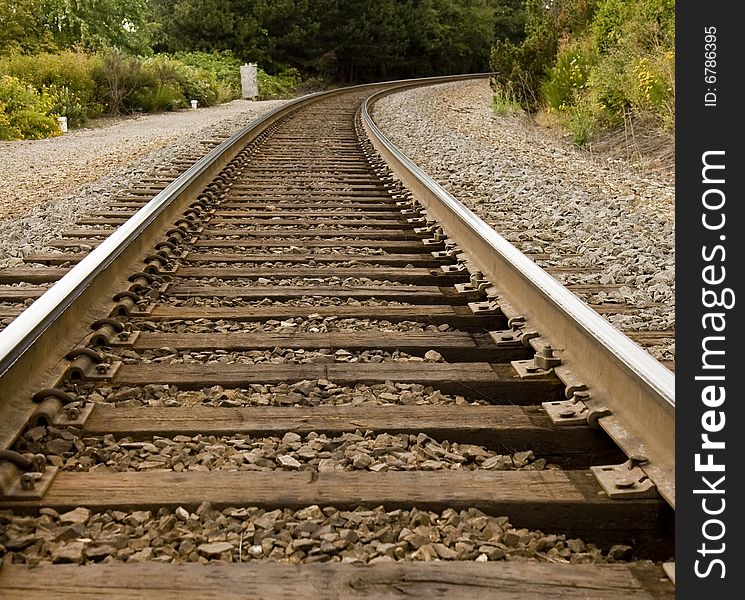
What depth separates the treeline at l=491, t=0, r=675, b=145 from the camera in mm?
9695

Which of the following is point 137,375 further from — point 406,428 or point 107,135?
point 107,135

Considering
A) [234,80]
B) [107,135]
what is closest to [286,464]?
[107,135]

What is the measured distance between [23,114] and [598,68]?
28.0 ft

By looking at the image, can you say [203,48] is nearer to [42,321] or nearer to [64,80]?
[64,80]

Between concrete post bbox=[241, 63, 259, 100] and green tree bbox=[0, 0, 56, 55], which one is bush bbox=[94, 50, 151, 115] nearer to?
green tree bbox=[0, 0, 56, 55]

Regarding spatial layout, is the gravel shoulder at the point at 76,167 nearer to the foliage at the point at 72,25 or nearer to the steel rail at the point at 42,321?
the steel rail at the point at 42,321

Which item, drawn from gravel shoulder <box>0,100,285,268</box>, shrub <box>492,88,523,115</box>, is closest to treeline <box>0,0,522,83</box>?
gravel shoulder <box>0,100,285,268</box>

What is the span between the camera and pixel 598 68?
11.6 meters

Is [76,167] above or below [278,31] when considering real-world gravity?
below

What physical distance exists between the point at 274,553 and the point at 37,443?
0.80 metres

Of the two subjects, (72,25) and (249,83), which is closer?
(72,25)

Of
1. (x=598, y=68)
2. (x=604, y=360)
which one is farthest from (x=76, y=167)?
(x=604, y=360)

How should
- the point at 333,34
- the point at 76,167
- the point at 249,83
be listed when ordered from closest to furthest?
the point at 76,167 → the point at 249,83 → the point at 333,34

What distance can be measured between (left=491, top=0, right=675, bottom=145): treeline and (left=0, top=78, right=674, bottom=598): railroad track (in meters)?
6.40
